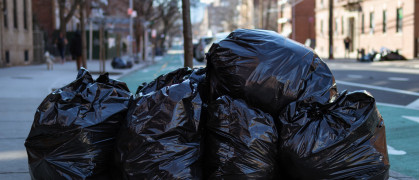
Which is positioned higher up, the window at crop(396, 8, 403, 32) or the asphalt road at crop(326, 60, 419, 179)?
the window at crop(396, 8, 403, 32)

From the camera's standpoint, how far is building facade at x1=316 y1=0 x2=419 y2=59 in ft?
96.7

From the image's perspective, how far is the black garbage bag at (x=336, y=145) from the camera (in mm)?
3359

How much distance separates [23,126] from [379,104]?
6696 mm

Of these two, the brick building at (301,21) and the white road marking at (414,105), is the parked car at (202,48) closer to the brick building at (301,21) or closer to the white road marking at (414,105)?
the brick building at (301,21)

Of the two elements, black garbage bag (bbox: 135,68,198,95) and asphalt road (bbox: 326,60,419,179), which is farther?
asphalt road (bbox: 326,60,419,179)

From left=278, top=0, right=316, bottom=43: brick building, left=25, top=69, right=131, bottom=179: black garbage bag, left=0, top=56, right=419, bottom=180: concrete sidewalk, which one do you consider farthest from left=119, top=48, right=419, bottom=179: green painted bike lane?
left=278, top=0, right=316, bottom=43: brick building

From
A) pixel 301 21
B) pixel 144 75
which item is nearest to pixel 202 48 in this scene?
pixel 144 75

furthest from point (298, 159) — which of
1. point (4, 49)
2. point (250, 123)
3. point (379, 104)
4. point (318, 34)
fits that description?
point (318, 34)

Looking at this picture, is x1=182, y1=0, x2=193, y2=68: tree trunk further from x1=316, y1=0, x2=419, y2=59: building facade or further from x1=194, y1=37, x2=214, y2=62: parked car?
x1=194, y1=37, x2=214, y2=62: parked car

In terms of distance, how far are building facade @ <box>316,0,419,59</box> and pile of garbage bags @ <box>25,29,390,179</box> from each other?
27948 mm

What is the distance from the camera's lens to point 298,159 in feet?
11.0

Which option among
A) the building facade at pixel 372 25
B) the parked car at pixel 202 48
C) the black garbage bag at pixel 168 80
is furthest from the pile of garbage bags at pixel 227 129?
the parked car at pixel 202 48

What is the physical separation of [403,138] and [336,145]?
3.51 metres

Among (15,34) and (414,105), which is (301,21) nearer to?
(15,34)
